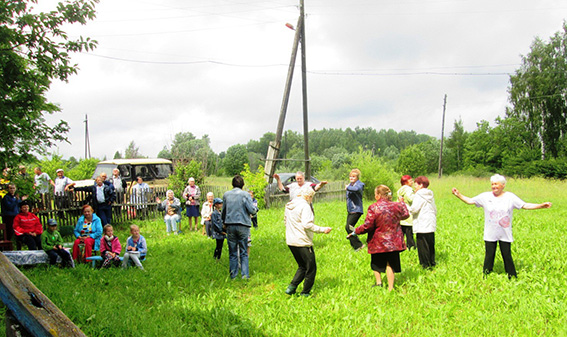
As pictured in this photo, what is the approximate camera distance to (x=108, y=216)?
12.9 meters

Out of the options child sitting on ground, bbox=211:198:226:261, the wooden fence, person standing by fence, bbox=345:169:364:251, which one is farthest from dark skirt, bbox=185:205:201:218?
person standing by fence, bbox=345:169:364:251

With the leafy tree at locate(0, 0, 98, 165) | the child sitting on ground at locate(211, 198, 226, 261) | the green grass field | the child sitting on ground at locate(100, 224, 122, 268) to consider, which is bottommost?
the green grass field

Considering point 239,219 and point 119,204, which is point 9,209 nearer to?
point 119,204

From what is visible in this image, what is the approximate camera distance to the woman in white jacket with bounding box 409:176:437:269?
24.1 ft

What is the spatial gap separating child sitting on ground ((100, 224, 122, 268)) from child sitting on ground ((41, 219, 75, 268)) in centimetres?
62

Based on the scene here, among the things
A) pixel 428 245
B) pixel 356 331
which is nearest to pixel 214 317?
pixel 356 331

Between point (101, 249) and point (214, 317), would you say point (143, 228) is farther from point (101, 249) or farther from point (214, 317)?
point (214, 317)

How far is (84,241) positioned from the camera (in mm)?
9008

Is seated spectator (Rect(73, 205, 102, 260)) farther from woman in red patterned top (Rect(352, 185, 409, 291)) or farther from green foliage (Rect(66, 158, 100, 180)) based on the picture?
green foliage (Rect(66, 158, 100, 180))

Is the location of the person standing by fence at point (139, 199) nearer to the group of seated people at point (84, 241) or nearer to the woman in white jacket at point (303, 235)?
the group of seated people at point (84, 241)

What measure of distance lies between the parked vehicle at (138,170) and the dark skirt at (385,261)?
11864mm

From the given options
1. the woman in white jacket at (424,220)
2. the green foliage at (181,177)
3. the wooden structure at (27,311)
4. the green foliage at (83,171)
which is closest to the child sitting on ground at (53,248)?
the green foliage at (181,177)

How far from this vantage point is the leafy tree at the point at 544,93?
38719 mm

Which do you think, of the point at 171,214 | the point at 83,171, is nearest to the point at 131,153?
the point at 83,171
